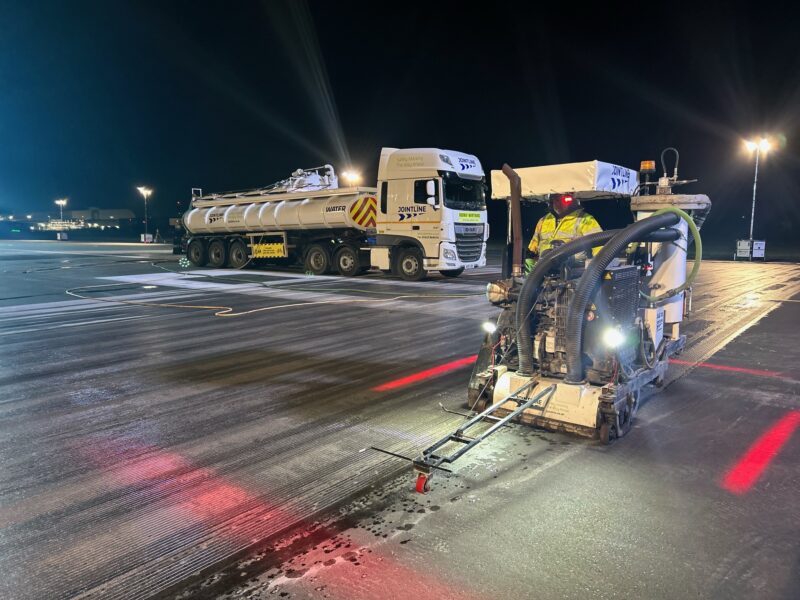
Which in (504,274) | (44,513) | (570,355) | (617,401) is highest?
(504,274)

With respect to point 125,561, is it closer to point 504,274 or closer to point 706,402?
point 504,274

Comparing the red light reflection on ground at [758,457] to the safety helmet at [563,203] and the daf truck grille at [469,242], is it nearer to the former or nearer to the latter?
the safety helmet at [563,203]

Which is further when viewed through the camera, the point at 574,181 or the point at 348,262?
the point at 348,262

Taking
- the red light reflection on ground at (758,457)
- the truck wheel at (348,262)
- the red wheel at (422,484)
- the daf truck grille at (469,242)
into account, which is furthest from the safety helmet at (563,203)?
the truck wheel at (348,262)

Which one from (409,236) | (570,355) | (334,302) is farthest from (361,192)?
(570,355)

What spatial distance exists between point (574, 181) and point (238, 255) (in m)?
20.1

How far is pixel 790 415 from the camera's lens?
16.1 ft

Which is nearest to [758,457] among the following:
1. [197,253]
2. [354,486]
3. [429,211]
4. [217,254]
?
[354,486]

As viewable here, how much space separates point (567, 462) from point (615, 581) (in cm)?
133

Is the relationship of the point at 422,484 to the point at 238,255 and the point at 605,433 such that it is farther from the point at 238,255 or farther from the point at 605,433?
the point at 238,255

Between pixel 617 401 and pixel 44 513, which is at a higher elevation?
pixel 617 401

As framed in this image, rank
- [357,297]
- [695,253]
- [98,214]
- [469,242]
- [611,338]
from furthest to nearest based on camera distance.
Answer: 1. [98,214]
2. [469,242]
3. [357,297]
4. [695,253]
5. [611,338]

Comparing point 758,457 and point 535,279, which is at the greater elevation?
point 535,279

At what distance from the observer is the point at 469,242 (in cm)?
1677
